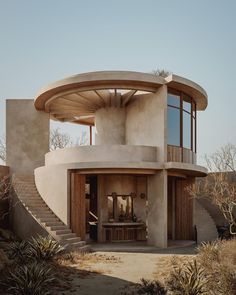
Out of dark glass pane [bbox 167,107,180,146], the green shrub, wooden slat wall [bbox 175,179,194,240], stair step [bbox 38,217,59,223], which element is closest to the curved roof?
dark glass pane [bbox 167,107,180,146]

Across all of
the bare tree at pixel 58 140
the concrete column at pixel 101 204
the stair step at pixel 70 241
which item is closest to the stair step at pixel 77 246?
the stair step at pixel 70 241

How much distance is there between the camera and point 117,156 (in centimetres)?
1753

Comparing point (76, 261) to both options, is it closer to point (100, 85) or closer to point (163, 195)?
point (163, 195)

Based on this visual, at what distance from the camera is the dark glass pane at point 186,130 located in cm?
1903

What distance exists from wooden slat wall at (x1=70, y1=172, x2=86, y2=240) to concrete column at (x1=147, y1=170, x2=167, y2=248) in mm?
3216

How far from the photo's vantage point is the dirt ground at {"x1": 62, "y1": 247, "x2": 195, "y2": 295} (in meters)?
10.1

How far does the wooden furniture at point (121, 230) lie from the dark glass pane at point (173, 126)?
5097mm

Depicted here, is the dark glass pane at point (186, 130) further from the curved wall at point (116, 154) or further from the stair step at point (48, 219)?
the stair step at point (48, 219)

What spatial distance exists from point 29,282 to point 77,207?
869cm

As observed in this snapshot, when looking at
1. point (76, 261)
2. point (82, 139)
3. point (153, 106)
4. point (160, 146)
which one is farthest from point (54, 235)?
point (82, 139)

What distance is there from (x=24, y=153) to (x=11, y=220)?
4.25 metres

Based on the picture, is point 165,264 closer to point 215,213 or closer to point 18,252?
point 18,252

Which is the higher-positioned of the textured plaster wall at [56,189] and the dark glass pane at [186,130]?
the dark glass pane at [186,130]

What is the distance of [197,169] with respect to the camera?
61.8 feet
